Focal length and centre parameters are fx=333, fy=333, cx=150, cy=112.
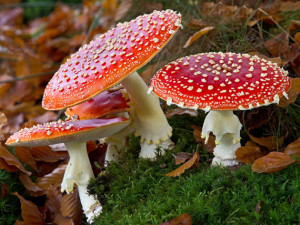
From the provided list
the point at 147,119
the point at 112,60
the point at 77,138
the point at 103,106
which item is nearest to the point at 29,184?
the point at 77,138

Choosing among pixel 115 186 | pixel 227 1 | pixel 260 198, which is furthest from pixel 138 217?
pixel 227 1

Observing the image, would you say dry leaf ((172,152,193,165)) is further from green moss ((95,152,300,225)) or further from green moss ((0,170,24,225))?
green moss ((0,170,24,225))

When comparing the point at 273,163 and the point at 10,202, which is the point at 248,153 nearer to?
the point at 273,163

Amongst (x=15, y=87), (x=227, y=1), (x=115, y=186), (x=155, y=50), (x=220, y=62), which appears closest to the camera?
(x=155, y=50)

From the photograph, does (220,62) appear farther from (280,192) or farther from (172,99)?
(280,192)

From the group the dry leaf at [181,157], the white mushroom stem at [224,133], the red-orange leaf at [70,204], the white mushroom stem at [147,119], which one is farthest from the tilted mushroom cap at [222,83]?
the red-orange leaf at [70,204]

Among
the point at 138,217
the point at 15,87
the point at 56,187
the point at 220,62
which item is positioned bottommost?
the point at 15,87
